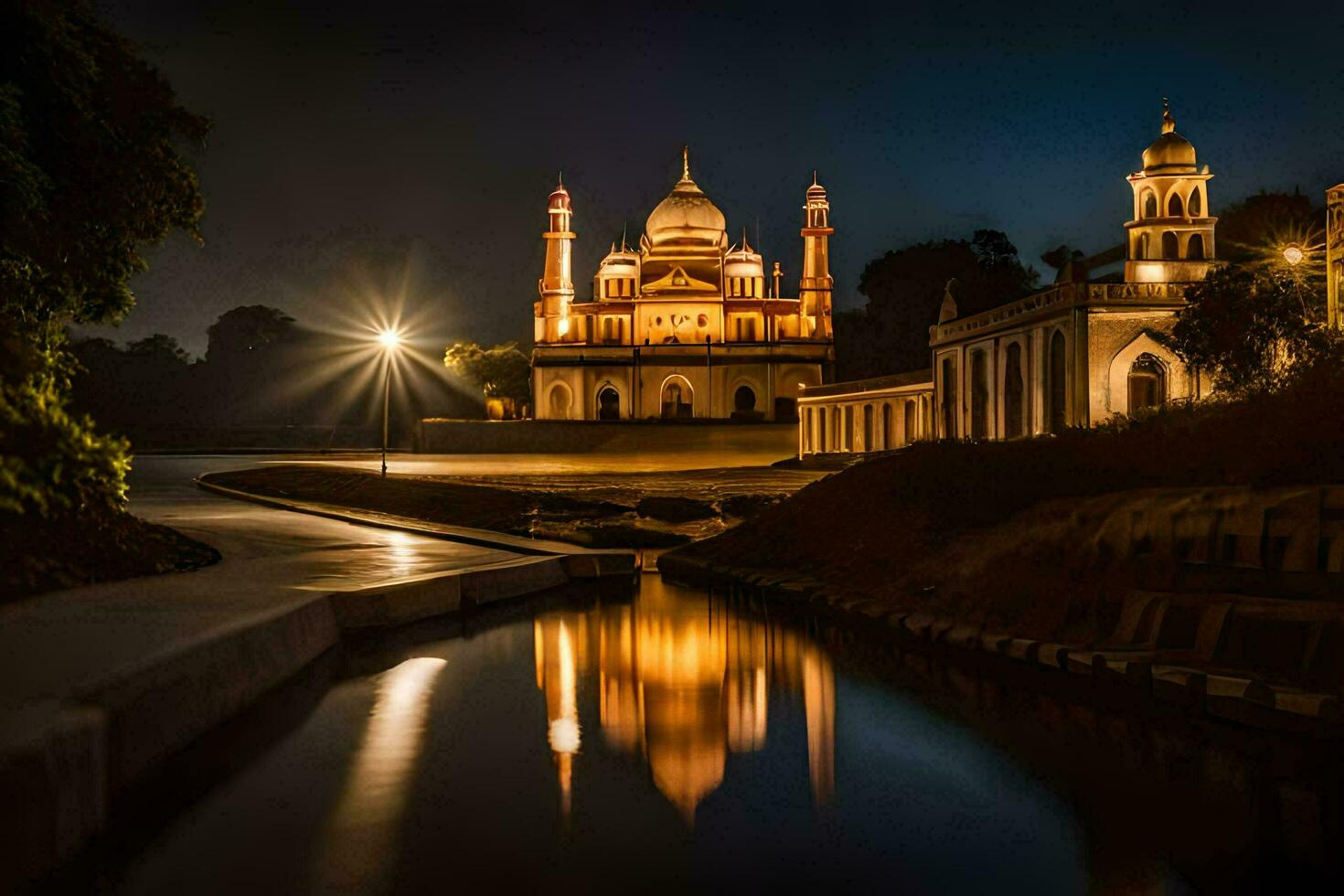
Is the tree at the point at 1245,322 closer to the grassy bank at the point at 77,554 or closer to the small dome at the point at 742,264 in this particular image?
the grassy bank at the point at 77,554

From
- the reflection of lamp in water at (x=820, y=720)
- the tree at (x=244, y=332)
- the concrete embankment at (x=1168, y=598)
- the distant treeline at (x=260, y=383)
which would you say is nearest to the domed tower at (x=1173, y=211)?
the concrete embankment at (x=1168, y=598)

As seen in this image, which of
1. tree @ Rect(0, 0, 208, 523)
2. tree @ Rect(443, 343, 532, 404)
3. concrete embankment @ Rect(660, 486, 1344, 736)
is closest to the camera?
concrete embankment @ Rect(660, 486, 1344, 736)

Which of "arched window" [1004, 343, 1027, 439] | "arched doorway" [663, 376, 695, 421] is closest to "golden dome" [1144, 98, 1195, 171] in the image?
"arched window" [1004, 343, 1027, 439]

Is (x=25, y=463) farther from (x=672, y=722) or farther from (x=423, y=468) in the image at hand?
(x=423, y=468)

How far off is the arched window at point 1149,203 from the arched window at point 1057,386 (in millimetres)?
7143

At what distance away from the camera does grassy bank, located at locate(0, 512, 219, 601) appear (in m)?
12.8

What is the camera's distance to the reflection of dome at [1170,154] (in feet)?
140

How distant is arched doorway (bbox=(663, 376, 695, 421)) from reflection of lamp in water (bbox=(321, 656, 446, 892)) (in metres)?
73.3

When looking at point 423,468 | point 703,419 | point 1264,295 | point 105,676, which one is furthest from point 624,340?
point 105,676

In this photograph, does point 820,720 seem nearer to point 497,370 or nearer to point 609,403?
point 609,403

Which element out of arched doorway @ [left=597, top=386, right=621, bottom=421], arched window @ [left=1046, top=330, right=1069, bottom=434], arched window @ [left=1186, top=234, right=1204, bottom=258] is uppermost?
arched window @ [left=1186, top=234, right=1204, bottom=258]

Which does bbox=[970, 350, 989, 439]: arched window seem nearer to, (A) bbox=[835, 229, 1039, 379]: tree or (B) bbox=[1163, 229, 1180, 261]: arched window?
(B) bbox=[1163, 229, 1180, 261]: arched window

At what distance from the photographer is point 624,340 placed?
89.4 metres

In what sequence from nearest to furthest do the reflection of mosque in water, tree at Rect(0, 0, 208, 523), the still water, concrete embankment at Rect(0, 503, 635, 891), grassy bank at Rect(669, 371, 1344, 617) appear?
concrete embankment at Rect(0, 503, 635, 891) → the still water → the reflection of mosque in water → tree at Rect(0, 0, 208, 523) → grassy bank at Rect(669, 371, 1344, 617)
